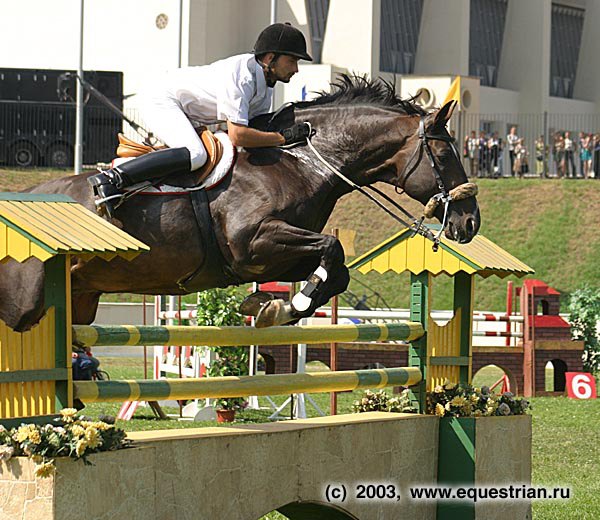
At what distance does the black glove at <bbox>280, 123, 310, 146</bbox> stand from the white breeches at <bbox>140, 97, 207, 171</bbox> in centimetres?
50

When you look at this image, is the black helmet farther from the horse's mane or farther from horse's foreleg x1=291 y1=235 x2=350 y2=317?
horse's foreleg x1=291 y1=235 x2=350 y2=317

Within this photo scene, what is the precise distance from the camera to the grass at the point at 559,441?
8250 millimetres

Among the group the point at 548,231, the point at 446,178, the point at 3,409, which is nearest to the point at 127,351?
the point at 548,231

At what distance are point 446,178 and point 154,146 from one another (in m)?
1.55

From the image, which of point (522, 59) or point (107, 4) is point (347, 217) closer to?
point (107, 4)

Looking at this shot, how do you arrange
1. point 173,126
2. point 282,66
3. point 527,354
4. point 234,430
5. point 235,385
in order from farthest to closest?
1. point 527,354
2. point 282,66
3. point 173,126
4. point 235,385
5. point 234,430

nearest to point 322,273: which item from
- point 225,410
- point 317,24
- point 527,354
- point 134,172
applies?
point 134,172

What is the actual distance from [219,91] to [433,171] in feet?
3.93

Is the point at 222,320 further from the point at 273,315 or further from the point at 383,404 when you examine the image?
the point at 273,315

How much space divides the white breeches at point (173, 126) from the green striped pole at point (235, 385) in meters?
1.21

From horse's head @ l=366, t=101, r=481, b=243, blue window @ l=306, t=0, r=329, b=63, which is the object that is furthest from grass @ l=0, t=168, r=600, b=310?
horse's head @ l=366, t=101, r=481, b=243

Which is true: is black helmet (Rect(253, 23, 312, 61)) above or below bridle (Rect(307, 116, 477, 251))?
above

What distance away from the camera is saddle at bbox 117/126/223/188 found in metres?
6.73

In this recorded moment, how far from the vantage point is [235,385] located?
19.9 feet
